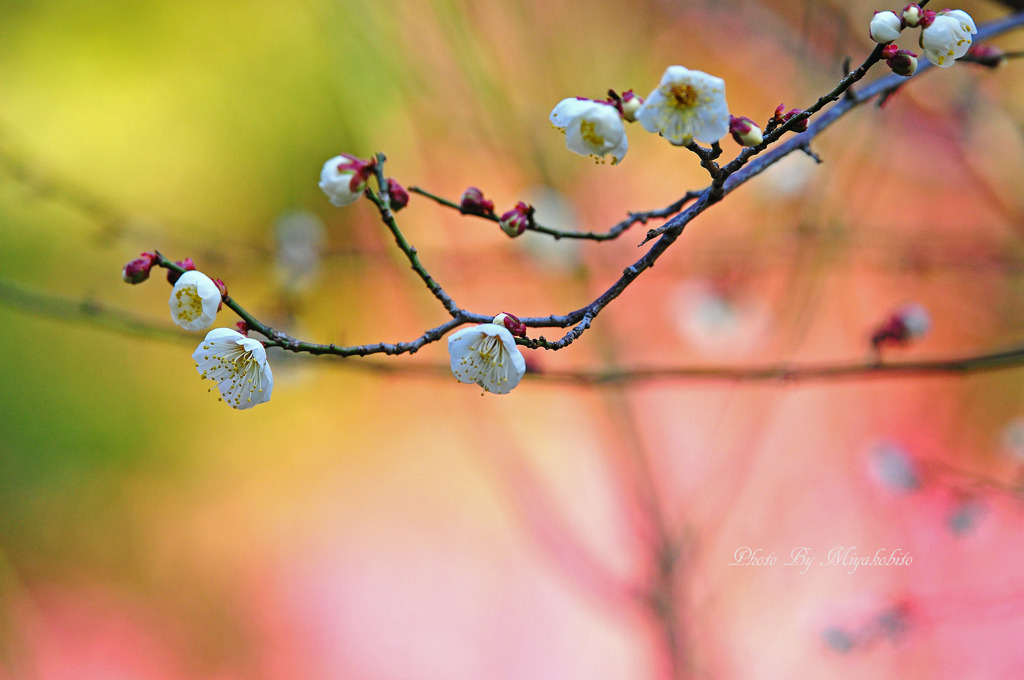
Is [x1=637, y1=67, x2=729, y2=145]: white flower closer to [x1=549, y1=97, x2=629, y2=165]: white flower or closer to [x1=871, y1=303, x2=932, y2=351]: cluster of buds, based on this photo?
[x1=549, y1=97, x2=629, y2=165]: white flower

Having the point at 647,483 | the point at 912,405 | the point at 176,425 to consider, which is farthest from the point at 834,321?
the point at 176,425

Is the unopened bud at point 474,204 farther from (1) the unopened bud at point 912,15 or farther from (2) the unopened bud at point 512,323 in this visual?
(1) the unopened bud at point 912,15

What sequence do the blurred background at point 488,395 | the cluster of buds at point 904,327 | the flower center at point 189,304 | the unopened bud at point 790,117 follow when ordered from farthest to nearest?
the blurred background at point 488,395 → the cluster of buds at point 904,327 → the flower center at point 189,304 → the unopened bud at point 790,117

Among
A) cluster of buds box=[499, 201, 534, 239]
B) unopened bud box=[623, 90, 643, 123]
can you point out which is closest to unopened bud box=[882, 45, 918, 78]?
unopened bud box=[623, 90, 643, 123]

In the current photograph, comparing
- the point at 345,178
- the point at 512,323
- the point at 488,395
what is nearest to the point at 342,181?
the point at 345,178

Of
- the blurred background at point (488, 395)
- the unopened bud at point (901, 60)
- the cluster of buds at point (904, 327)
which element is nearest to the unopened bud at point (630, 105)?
the unopened bud at point (901, 60)

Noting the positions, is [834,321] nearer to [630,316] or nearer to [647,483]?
[630,316]

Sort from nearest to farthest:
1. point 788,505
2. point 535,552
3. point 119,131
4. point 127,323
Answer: point 127,323 → point 788,505 → point 535,552 → point 119,131
